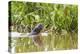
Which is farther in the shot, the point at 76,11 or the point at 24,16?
→ the point at 76,11

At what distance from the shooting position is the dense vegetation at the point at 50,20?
180cm

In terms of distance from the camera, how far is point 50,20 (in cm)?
192

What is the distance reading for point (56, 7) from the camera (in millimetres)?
1943

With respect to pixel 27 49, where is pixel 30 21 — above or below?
above

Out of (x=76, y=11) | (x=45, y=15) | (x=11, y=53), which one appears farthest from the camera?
(x=76, y=11)

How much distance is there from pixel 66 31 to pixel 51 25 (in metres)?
0.20

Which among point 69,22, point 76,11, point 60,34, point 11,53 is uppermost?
point 76,11

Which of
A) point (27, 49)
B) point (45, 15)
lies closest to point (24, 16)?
point (45, 15)

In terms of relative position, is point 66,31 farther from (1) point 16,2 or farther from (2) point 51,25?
(1) point 16,2

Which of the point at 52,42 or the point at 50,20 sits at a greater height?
the point at 50,20

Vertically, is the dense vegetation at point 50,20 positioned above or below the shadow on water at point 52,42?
above

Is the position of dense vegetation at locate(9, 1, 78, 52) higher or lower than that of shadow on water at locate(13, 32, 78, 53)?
higher

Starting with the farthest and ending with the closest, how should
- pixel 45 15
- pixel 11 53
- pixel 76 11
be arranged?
1. pixel 76 11
2. pixel 45 15
3. pixel 11 53

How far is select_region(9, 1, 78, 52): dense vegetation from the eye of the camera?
5.91ft
